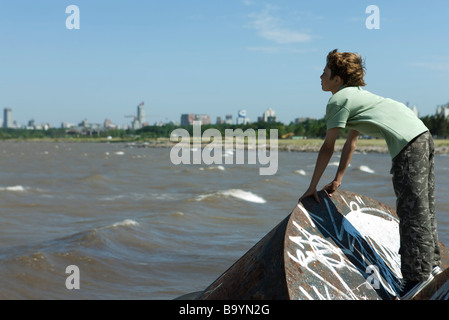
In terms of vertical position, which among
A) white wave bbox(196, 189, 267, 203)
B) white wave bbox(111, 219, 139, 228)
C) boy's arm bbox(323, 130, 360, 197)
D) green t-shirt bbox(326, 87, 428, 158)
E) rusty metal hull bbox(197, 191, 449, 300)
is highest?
green t-shirt bbox(326, 87, 428, 158)

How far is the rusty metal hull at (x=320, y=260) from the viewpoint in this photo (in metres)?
3.01

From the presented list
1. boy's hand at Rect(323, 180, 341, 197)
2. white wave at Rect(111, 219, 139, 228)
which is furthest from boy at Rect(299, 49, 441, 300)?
white wave at Rect(111, 219, 139, 228)

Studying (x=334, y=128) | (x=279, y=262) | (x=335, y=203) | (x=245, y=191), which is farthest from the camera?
(x=245, y=191)

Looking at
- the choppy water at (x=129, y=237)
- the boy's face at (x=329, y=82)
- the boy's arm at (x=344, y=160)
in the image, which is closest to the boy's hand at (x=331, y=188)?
the boy's arm at (x=344, y=160)

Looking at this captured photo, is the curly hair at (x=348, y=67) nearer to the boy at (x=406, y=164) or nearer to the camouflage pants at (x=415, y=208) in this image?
Answer: the boy at (x=406, y=164)

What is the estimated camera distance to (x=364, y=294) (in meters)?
3.32

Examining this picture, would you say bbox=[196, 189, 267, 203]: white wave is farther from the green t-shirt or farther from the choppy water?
the green t-shirt

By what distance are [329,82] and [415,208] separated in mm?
1071

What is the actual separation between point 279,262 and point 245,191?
50.2ft

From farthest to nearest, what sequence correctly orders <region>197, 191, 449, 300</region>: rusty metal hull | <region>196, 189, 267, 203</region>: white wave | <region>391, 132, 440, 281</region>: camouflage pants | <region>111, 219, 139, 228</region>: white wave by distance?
<region>196, 189, 267, 203</region>: white wave, <region>111, 219, 139, 228</region>: white wave, <region>391, 132, 440, 281</region>: camouflage pants, <region>197, 191, 449, 300</region>: rusty metal hull

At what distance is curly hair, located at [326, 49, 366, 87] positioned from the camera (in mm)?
3691
